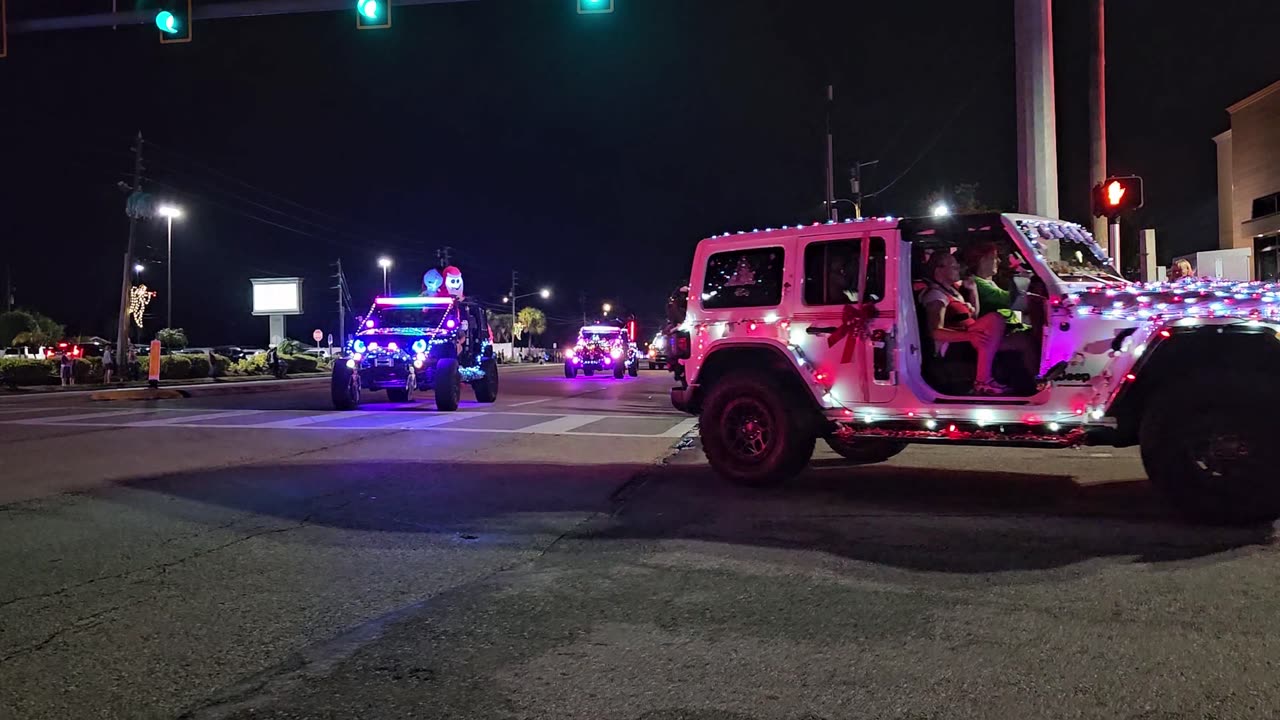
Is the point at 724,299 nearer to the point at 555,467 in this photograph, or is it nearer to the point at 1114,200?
the point at 555,467

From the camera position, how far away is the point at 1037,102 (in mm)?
14398

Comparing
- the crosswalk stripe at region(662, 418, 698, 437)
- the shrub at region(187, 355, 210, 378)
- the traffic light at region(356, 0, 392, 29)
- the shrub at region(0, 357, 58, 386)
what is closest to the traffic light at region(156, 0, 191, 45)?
the traffic light at region(356, 0, 392, 29)

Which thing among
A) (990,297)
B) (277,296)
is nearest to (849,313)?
(990,297)

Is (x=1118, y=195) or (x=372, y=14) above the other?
(x=372, y=14)

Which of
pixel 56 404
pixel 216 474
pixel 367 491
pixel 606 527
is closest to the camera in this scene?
pixel 606 527

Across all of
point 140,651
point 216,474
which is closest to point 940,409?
point 140,651

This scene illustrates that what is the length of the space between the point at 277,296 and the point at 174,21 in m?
53.8

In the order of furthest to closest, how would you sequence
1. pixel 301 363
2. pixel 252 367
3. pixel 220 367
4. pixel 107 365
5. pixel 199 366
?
1. pixel 301 363
2. pixel 252 367
3. pixel 220 367
4. pixel 199 366
5. pixel 107 365

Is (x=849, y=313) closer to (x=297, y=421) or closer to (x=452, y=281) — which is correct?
(x=297, y=421)

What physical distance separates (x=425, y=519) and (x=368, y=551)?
1.00 meters

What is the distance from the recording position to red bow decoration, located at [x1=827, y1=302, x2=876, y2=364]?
746cm

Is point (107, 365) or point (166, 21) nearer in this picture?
point (166, 21)

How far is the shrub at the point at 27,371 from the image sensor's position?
30969 millimetres

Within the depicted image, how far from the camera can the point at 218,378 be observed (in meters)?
37.0
